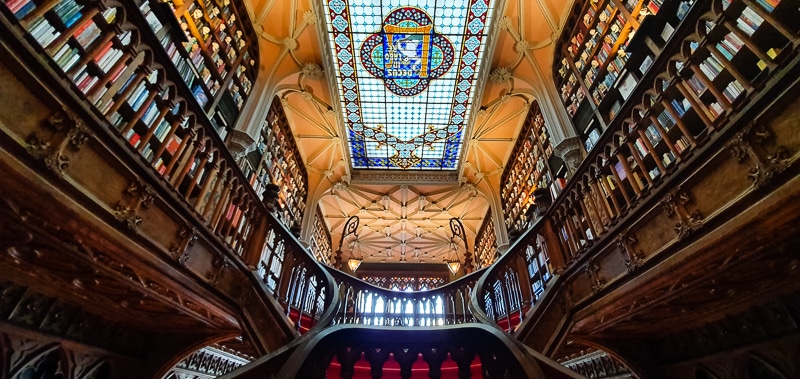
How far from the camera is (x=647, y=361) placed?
3199 millimetres

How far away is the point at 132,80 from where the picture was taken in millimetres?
2299

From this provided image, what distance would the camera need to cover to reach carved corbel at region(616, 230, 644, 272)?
7.07ft

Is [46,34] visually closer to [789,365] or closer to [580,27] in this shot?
[789,365]

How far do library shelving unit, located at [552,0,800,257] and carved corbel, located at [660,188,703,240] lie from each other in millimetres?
129

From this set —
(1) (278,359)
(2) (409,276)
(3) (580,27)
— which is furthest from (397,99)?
(2) (409,276)

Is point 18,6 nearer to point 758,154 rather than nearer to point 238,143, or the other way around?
point 238,143

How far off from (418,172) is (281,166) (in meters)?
3.80

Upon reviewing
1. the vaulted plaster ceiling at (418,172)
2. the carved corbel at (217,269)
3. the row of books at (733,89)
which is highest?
the vaulted plaster ceiling at (418,172)

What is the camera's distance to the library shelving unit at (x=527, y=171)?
20.7ft

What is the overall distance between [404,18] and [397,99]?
177cm

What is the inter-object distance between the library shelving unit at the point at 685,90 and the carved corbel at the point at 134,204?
3090mm

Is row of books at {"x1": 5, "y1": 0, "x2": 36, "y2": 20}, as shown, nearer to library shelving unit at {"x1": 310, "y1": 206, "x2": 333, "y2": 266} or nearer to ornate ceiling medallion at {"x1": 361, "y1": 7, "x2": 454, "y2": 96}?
ornate ceiling medallion at {"x1": 361, "y1": 7, "x2": 454, "y2": 96}

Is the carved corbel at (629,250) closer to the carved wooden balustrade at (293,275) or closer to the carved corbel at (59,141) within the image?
the carved wooden balustrade at (293,275)

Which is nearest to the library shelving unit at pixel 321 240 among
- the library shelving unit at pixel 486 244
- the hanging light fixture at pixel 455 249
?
the hanging light fixture at pixel 455 249
